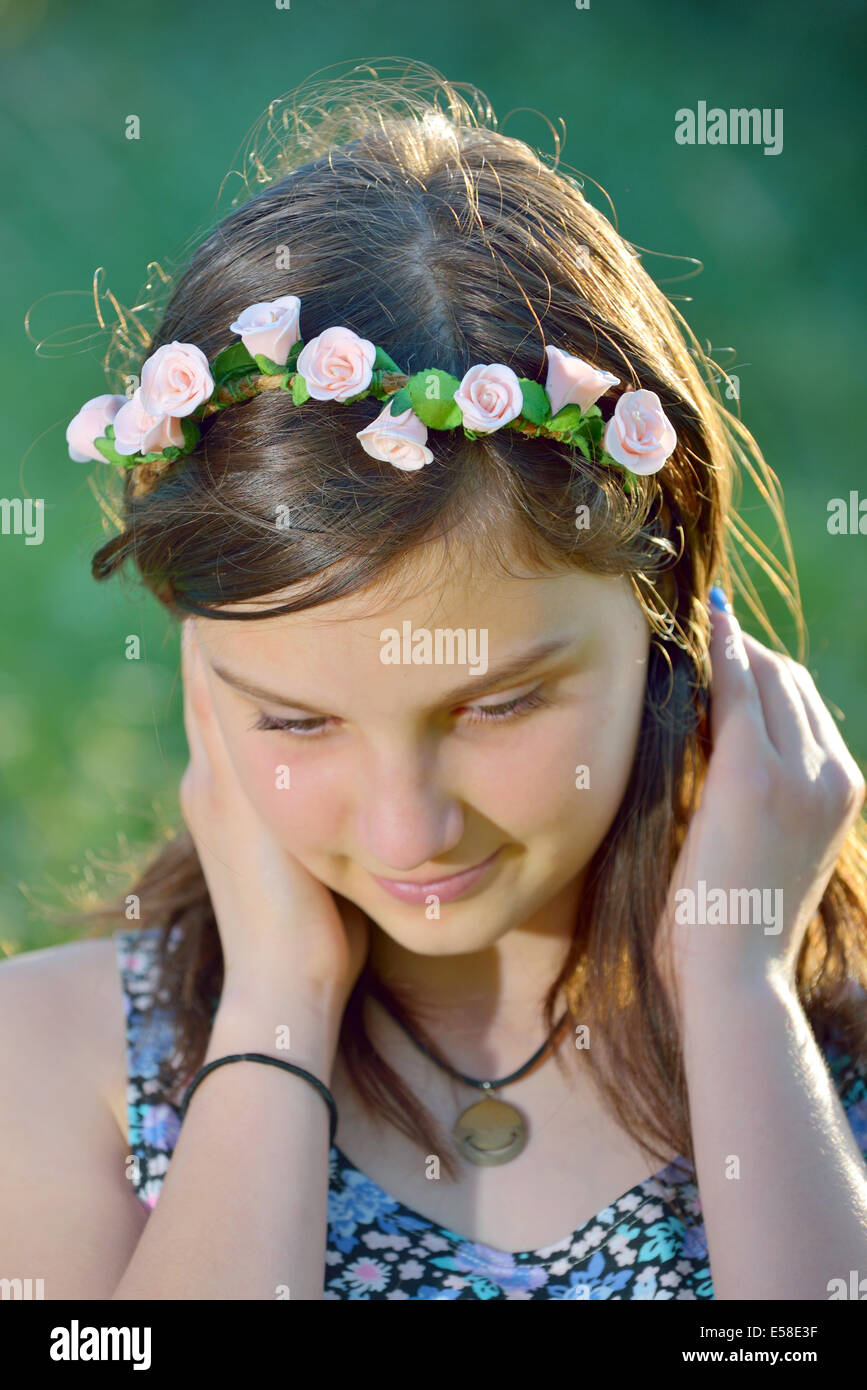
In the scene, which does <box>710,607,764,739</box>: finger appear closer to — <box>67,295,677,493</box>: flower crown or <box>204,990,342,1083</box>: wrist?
<box>67,295,677,493</box>: flower crown

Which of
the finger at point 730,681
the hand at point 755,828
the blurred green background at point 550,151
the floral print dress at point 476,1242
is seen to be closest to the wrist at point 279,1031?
the floral print dress at point 476,1242

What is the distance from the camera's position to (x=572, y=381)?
2016mm

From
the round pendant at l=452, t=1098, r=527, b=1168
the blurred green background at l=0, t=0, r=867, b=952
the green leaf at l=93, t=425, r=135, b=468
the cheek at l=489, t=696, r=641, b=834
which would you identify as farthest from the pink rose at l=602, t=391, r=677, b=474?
the blurred green background at l=0, t=0, r=867, b=952

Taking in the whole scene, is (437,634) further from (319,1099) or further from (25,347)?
(25,347)

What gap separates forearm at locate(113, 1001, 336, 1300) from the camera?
202cm

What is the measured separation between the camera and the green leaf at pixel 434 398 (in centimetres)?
197

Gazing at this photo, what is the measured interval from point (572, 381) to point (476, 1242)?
1.37 metres

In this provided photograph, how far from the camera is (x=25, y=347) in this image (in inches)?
295

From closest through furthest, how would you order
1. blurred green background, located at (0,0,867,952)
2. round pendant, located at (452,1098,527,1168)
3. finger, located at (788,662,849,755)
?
round pendant, located at (452,1098,527,1168), finger, located at (788,662,849,755), blurred green background, located at (0,0,867,952)

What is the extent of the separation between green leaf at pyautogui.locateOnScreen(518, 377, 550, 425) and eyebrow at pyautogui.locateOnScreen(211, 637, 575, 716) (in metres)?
0.32

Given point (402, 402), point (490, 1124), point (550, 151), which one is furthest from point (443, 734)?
point (550, 151)

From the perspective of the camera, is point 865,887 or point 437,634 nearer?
point 437,634

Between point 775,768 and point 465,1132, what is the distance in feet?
2.72

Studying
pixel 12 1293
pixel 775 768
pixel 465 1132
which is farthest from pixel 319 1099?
pixel 775 768
